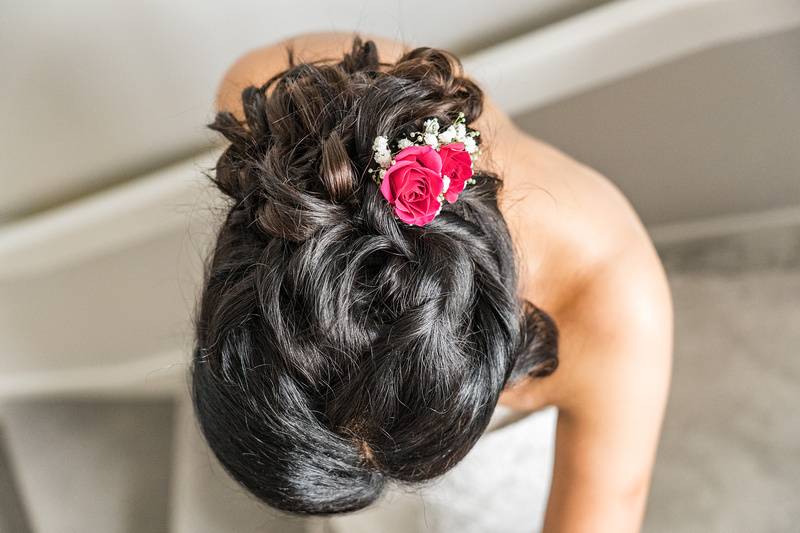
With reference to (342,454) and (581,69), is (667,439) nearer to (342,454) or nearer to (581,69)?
(581,69)

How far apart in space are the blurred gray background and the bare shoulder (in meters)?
0.30

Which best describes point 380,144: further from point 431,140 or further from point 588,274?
point 588,274

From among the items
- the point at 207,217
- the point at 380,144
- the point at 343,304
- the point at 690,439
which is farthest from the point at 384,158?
the point at 690,439

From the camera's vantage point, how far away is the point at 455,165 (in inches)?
20.5

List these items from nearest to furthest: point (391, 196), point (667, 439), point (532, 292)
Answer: point (391, 196) → point (532, 292) → point (667, 439)

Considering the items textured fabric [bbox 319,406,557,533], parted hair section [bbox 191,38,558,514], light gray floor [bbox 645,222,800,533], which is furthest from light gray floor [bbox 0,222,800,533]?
parted hair section [bbox 191,38,558,514]

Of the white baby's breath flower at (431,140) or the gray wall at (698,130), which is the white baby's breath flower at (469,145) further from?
the gray wall at (698,130)

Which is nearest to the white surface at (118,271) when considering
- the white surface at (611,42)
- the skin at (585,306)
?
the white surface at (611,42)

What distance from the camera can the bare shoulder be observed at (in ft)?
2.53

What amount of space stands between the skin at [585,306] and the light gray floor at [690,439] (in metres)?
0.19

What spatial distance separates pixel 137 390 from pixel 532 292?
0.92m

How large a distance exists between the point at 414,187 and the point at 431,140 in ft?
0.18

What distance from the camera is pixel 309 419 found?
566 millimetres

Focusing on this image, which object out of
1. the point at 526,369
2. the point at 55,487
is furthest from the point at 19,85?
the point at 526,369
